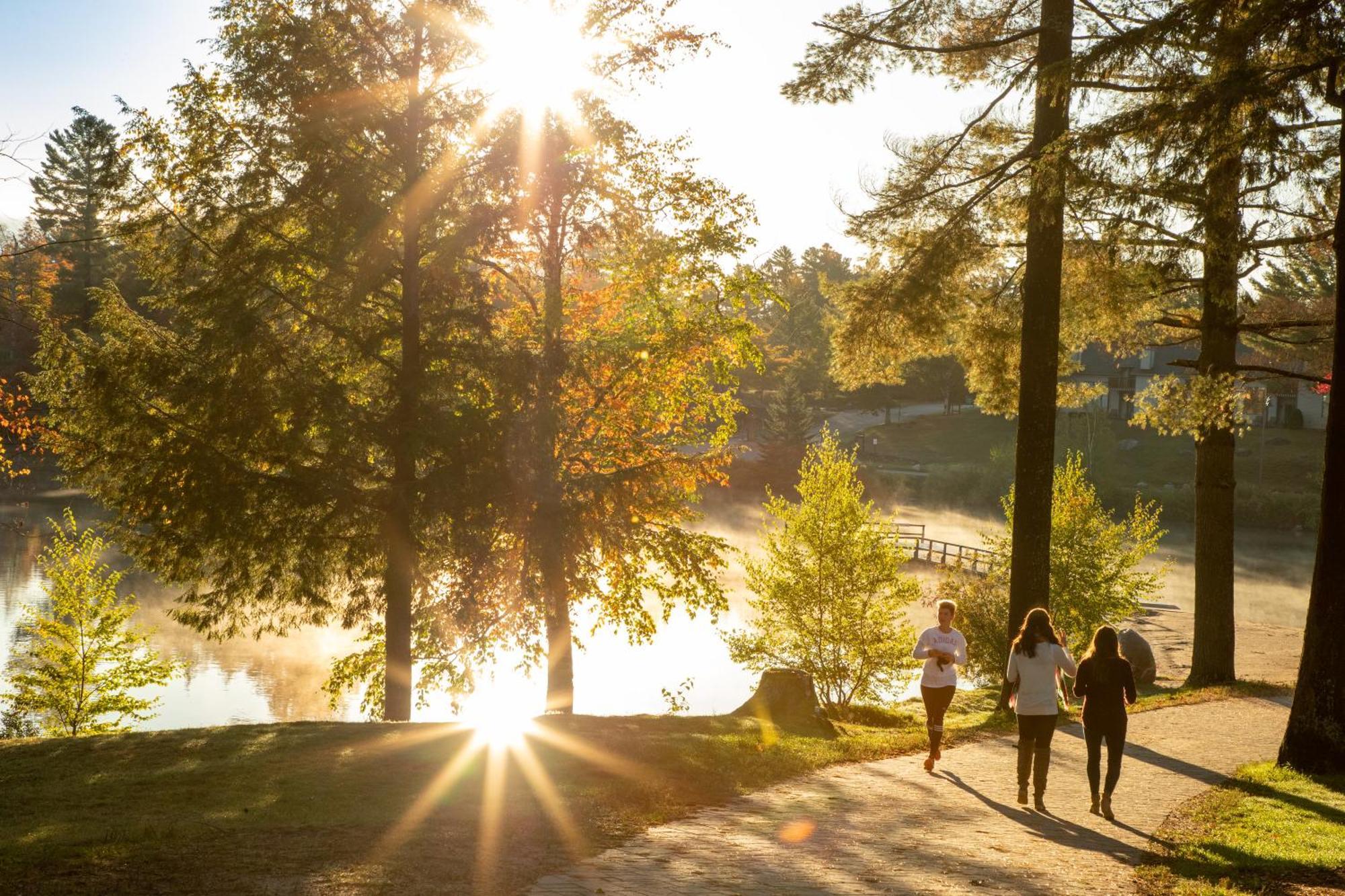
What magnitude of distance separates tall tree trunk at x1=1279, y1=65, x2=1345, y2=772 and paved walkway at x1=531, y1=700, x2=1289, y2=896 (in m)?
0.93

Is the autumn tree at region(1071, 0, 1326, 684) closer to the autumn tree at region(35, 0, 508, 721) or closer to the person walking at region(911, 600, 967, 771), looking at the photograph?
the person walking at region(911, 600, 967, 771)

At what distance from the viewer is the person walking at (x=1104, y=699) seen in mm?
9938

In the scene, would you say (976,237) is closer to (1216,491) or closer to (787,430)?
(1216,491)

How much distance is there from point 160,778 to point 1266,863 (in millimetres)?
9081

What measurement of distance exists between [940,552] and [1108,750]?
38.5m

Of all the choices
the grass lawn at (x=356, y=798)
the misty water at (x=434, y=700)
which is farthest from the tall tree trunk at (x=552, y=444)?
the misty water at (x=434, y=700)

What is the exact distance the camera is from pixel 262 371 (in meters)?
15.9

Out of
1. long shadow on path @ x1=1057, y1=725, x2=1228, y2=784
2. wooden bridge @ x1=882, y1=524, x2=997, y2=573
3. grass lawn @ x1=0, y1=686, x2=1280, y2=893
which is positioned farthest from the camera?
wooden bridge @ x1=882, y1=524, x2=997, y2=573

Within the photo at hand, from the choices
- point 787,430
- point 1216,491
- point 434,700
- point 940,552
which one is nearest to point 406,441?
point 1216,491

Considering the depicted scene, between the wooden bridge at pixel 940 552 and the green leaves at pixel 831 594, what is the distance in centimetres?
1217

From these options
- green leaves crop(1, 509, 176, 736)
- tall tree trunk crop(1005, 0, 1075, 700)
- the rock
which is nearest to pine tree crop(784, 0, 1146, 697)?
tall tree trunk crop(1005, 0, 1075, 700)

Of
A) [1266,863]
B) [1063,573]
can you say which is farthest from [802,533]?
[1266,863]

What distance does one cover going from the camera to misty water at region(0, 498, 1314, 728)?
3055cm

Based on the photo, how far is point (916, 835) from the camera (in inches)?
346
